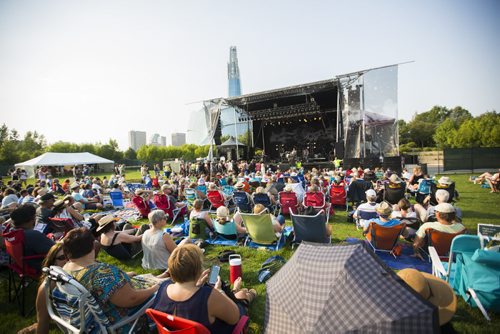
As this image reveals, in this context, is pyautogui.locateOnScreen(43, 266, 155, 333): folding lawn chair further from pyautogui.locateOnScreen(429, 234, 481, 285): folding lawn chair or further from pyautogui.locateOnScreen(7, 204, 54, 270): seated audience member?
pyautogui.locateOnScreen(429, 234, 481, 285): folding lawn chair

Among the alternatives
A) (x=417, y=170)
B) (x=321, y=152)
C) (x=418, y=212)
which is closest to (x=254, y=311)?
(x=418, y=212)

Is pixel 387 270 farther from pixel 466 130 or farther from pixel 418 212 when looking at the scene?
pixel 466 130

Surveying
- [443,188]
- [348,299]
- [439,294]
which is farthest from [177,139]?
[348,299]

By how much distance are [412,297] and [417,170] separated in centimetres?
828

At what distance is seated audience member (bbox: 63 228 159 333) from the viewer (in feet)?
6.01

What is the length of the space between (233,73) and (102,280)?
164 meters

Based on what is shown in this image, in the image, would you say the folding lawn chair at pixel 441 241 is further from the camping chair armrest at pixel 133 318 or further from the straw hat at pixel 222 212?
the camping chair armrest at pixel 133 318

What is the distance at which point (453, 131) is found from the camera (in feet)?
120

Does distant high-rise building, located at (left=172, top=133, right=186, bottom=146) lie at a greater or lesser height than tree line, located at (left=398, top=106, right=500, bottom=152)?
greater

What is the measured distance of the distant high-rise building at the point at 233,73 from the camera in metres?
147

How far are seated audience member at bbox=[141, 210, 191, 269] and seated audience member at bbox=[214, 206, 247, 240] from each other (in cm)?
122

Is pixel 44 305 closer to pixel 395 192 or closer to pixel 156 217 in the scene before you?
pixel 156 217

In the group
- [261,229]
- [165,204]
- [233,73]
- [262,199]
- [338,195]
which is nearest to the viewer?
[261,229]

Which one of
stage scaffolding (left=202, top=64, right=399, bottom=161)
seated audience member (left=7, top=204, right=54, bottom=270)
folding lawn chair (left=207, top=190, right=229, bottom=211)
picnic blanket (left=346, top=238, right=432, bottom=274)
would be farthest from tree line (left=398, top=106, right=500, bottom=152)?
seated audience member (left=7, top=204, right=54, bottom=270)
